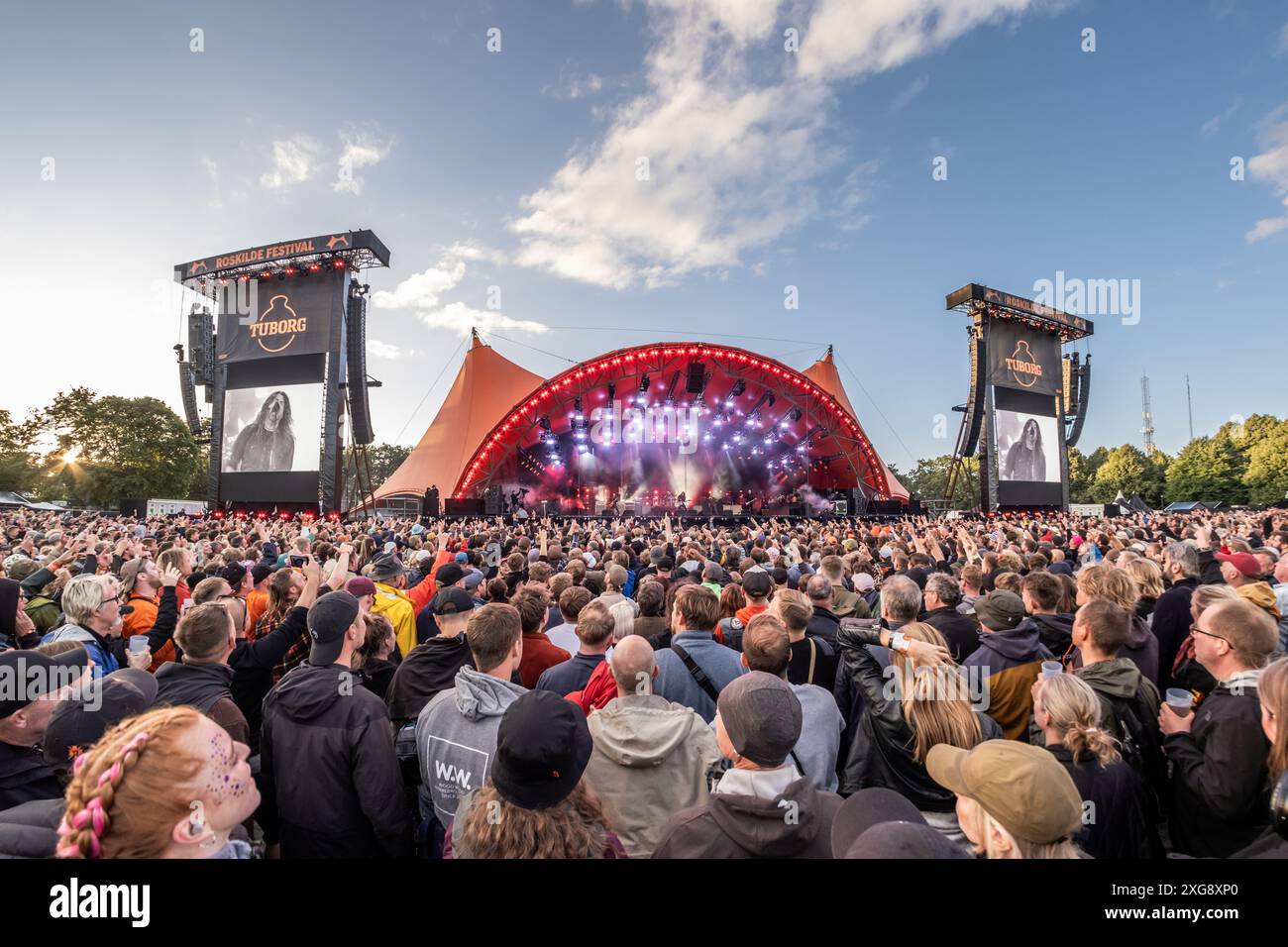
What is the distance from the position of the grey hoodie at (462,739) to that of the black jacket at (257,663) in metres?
1.47

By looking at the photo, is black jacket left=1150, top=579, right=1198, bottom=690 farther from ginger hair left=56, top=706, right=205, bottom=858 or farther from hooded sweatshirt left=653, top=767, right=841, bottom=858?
ginger hair left=56, top=706, right=205, bottom=858

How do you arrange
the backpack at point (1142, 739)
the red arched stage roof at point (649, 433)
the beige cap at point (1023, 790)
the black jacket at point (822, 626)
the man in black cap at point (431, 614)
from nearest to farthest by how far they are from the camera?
the beige cap at point (1023, 790) < the backpack at point (1142, 739) < the black jacket at point (822, 626) < the man in black cap at point (431, 614) < the red arched stage roof at point (649, 433)

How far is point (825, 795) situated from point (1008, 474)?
34323 millimetres

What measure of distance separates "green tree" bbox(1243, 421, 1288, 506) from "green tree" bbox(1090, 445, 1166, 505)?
9.86 m

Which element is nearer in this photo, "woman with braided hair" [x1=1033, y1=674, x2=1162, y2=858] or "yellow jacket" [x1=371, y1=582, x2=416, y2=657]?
"woman with braided hair" [x1=1033, y1=674, x2=1162, y2=858]

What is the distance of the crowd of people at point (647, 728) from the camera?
1405mm

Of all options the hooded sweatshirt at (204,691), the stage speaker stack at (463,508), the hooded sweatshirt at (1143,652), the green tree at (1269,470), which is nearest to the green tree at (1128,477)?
the green tree at (1269,470)

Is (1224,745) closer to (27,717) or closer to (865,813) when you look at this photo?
(865,813)

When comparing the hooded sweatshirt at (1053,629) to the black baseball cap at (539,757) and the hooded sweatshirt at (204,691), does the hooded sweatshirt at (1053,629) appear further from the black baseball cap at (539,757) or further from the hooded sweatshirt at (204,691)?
the hooded sweatshirt at (204,691)

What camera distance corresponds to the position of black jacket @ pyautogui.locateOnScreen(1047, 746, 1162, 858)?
80.2 inches

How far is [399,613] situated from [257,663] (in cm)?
126

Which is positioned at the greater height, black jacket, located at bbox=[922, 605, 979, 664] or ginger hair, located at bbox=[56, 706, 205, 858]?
ginger hair, located at bbox=[56, 706, 205, 858]

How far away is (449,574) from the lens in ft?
16.7
